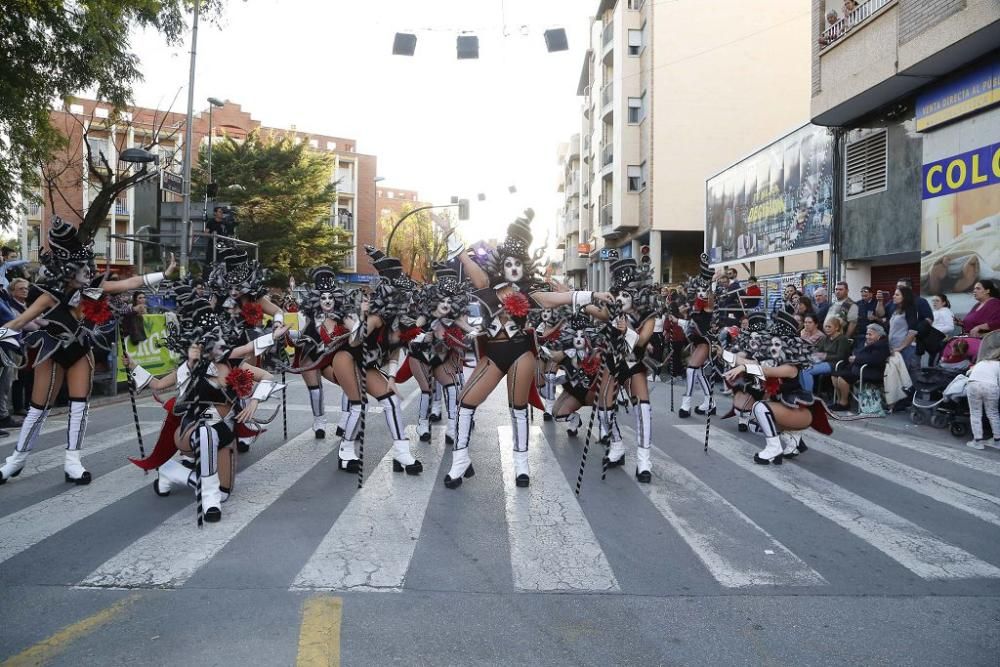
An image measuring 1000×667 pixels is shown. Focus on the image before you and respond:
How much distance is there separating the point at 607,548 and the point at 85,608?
10.9 ft

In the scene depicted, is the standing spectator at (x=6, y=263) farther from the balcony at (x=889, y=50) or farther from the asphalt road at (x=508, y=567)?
the balcony at (x=889, y=50)

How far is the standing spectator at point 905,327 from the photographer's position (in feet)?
37.3

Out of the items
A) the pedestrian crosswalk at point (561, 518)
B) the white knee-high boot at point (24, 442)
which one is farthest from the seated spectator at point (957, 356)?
the white knee-high boot at point (24, 442)

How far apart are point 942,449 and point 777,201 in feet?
42.5

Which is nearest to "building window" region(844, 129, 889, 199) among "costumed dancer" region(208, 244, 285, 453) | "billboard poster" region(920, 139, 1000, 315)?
"billboard poster" region(920, 139, 1000, 315)

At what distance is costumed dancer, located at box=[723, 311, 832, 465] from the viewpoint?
7766 mm

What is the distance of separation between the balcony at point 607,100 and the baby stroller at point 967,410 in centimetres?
3262

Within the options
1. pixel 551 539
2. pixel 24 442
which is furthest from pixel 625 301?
pixel 24 442

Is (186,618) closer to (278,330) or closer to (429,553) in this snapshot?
(429,553)

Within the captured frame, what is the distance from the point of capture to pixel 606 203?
42.5 meters

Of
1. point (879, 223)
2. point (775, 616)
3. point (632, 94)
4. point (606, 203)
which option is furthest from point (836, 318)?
point (606, 203)

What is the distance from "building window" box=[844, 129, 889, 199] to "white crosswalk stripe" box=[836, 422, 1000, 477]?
7789 millimetres

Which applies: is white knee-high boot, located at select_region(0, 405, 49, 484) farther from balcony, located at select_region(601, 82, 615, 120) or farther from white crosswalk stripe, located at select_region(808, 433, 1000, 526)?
balcony, located at select_region(601, 82, 615, 120)

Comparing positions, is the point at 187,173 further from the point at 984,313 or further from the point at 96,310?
the point at 984,313
